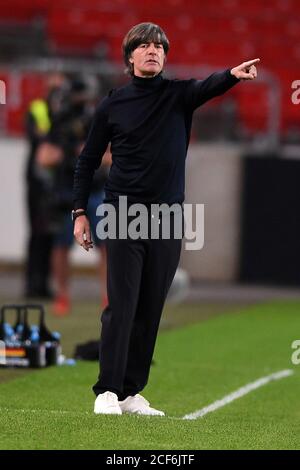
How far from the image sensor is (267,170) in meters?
17.7

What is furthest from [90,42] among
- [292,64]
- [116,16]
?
[292,64]

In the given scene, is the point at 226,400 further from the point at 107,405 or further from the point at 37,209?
the point at 37,209

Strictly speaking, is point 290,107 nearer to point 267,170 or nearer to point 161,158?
point 267,170

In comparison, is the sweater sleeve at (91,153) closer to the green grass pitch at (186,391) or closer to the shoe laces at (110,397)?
the shoe laces at (110,397)

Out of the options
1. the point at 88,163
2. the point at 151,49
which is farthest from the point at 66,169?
the point at 151,49

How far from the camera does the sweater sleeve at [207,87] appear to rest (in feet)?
22.9

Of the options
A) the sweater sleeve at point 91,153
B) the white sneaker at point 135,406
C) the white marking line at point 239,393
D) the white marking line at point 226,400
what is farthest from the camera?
the white marking line at point 239,393

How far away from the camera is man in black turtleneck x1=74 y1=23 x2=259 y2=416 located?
7250 mm

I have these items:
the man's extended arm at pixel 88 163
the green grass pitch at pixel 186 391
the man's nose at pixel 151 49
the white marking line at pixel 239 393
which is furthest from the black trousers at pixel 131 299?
the man's nose at pixel 151 49

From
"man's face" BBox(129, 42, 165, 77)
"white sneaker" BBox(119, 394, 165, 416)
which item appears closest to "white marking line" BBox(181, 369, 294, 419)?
"white sneaker" BBox(119, 394, 165, 416)

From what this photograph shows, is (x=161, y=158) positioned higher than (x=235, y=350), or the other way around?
(x=161, y=158)

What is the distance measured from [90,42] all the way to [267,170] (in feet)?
13.8

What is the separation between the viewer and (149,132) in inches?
285

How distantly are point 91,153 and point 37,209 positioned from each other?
26.4ft
